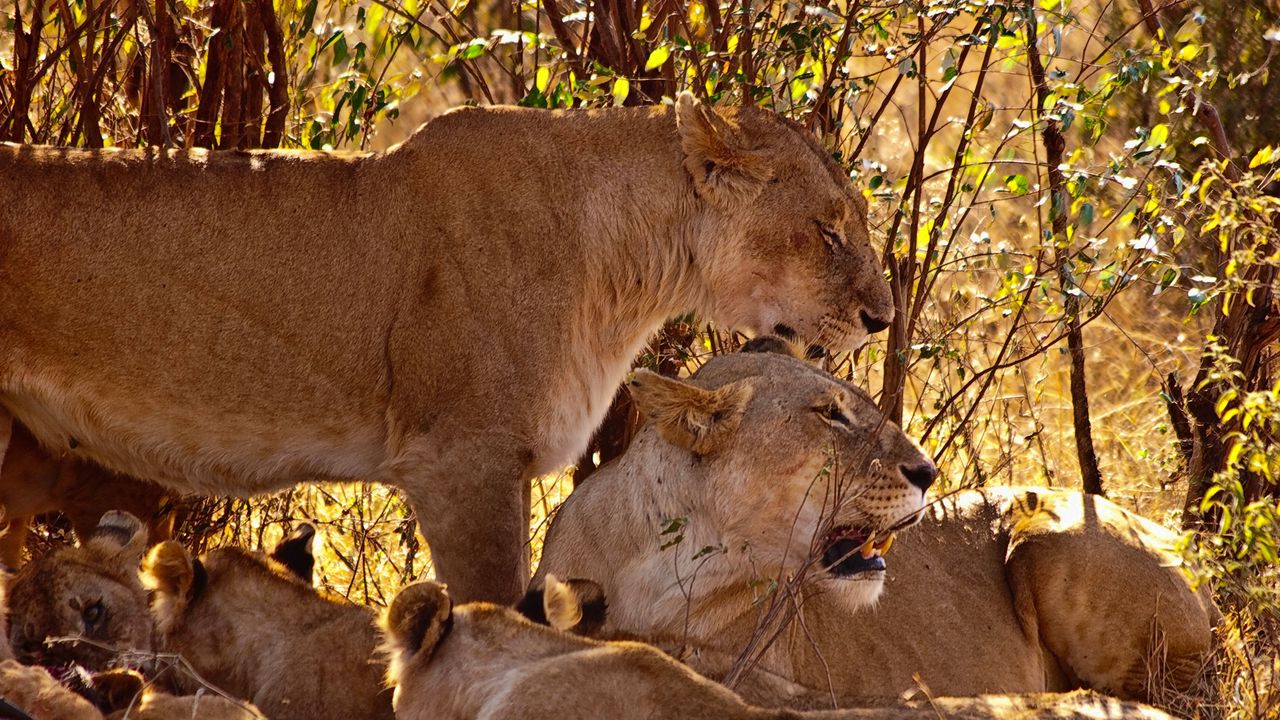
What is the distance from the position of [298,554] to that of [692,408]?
1.20 m

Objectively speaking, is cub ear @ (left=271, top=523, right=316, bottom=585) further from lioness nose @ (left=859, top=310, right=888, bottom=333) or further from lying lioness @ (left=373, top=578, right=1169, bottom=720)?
lioness nose @ (left=859, top=310, right=888, bottom=333)

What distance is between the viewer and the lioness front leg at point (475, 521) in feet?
15.9

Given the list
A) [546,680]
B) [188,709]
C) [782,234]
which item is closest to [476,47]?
[782,234]

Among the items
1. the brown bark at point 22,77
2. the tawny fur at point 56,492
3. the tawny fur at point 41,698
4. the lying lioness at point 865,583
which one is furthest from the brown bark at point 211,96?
the tawny fur at point 41,698

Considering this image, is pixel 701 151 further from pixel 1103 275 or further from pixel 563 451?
pixel 1103 275

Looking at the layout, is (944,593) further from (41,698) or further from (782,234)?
(41,698)

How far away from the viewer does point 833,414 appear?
4742 millimetres

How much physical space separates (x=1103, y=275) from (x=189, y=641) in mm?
3061

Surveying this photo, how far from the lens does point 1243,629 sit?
5.39 meters

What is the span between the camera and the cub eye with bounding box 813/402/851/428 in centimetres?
473

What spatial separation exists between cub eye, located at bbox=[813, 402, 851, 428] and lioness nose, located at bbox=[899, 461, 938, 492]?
0.21 metres

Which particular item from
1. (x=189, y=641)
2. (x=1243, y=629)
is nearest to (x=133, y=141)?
(x=189, y=641)

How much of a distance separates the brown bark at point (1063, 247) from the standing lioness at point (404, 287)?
0.76 meters

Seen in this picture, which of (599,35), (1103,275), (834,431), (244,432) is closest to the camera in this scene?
(834,431)
